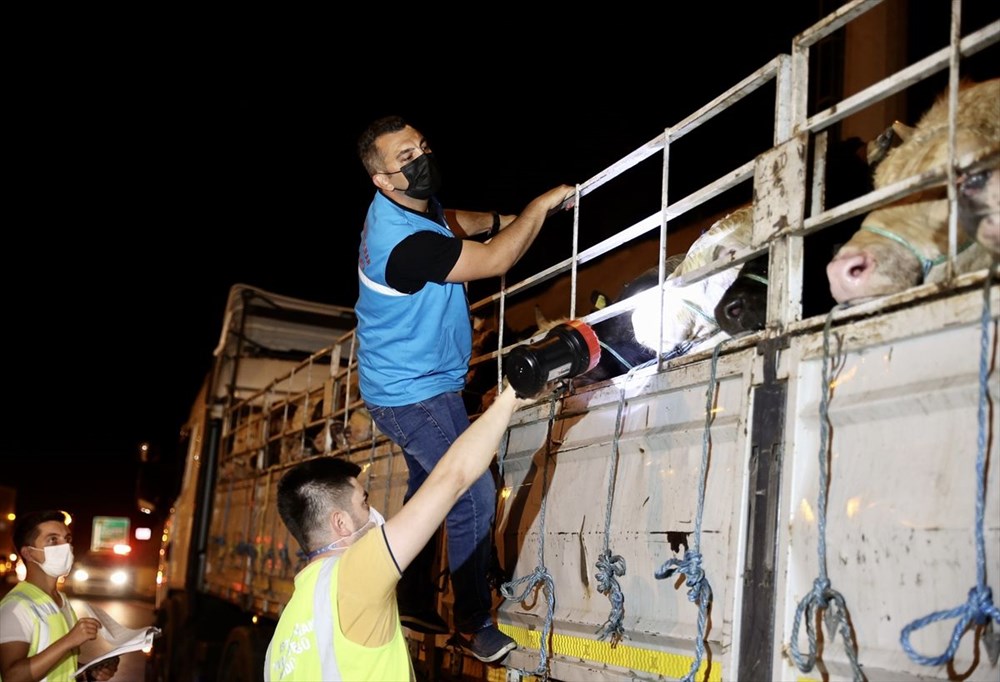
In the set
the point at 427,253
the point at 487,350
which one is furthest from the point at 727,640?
the point at 487,350

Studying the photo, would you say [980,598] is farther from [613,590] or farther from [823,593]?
[613,590]

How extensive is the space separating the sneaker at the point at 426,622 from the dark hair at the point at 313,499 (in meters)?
1.11

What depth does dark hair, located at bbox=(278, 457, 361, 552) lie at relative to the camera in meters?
2.91

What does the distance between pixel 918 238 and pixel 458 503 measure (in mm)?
1863

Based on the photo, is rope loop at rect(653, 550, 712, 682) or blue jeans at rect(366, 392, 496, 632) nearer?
rope loop at rect(653, 550, 712, 682)

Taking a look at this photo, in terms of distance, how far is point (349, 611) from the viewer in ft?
8.52

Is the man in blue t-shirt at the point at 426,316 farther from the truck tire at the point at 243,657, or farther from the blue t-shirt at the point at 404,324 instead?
the truck tire at the point at 243,657

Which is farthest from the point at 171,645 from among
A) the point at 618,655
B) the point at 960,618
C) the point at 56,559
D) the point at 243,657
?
the point at 960,618

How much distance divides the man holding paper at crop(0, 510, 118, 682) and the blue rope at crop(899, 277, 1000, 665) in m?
3.85

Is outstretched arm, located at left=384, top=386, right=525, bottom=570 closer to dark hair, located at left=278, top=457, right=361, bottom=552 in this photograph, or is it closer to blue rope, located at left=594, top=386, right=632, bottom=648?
dark hair, located at left=278, top=457, right=361, bottom=552

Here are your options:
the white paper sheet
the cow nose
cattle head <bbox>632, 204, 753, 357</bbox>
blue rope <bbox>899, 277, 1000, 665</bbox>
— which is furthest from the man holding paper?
blue rope <bbox>899, 277, 1000, 665</bbox>

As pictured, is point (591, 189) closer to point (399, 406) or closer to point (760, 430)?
point (399, 406)

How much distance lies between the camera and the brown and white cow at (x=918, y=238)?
225cm

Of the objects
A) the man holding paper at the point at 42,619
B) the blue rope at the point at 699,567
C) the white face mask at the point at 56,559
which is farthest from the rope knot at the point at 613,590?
the white face mask at the point at 56,559
